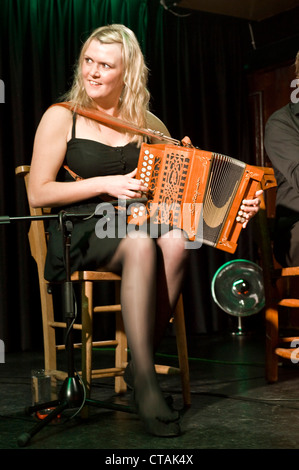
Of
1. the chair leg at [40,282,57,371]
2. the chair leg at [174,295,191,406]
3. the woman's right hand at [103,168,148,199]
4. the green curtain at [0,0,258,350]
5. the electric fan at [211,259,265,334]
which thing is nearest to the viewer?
the woman's right hand at [103,168,148,199]

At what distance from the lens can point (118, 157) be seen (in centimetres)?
223

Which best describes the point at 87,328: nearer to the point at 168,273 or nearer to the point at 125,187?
the point at 168,273

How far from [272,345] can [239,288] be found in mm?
1733

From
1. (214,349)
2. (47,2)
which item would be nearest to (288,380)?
(214,349)

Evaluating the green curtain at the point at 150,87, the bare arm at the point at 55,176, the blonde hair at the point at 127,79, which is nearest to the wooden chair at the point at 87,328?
the bare arm at the point at 55,176

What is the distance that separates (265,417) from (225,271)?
8.16 ft

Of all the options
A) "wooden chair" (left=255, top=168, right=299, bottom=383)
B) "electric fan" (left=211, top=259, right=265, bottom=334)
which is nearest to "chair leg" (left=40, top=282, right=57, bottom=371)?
"wooden chair" (left=255, top=168, right=299, bottom=383)

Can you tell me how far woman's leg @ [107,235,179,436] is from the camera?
1756 mm

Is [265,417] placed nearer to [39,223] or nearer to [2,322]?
[39,223]

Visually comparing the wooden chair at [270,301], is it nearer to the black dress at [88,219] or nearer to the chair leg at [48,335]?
the black dress at [88,219]

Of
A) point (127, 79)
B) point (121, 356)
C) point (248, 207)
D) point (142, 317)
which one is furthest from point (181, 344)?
point (127, 79)

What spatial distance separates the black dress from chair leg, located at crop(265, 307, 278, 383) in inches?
37.7

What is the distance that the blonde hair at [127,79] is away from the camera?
7.44 ft

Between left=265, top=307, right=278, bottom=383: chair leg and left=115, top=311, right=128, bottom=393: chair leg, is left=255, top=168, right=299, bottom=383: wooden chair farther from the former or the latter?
left=115, top=311, right=128, bottom=393: chair leg
